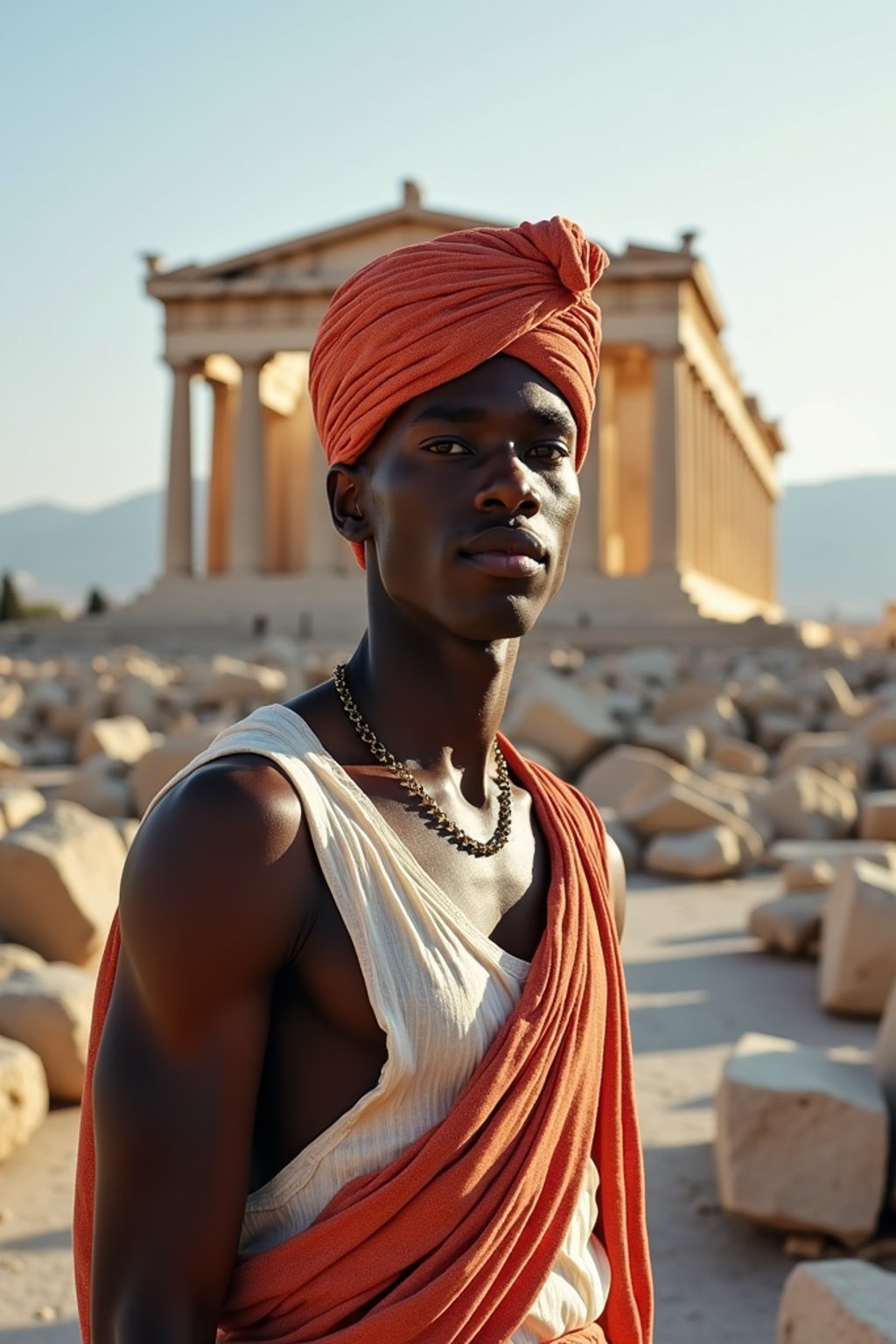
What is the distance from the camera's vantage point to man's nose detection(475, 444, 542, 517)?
1.71m

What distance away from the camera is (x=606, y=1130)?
1.85m

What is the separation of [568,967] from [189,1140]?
1.61 feet

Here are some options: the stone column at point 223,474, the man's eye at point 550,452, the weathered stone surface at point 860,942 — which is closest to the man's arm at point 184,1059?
the man's eye at point 550,452

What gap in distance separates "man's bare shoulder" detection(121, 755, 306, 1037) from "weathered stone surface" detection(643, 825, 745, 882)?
7461mm

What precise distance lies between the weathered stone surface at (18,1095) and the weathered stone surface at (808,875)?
4.08 metres

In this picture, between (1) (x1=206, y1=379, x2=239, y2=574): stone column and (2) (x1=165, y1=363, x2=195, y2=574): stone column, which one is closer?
(2) (x1=165, y1=363, x2=195, y2=574): stone column

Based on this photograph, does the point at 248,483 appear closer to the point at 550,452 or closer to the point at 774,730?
the point at 774,730

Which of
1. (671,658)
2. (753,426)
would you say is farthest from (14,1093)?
(753,426)

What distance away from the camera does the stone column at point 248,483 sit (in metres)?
36.2

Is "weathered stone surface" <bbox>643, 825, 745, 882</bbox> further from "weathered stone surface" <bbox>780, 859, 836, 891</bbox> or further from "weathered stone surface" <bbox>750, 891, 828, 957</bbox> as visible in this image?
"weathered stone surface" <bbox>750, 891, 828, 957</bbox>

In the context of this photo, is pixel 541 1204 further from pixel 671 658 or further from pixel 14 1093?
pixel 671 658

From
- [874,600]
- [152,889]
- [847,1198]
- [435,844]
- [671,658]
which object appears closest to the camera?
[152,889]

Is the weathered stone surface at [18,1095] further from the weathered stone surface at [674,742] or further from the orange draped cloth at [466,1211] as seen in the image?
the weathered stone surface at [674,742]

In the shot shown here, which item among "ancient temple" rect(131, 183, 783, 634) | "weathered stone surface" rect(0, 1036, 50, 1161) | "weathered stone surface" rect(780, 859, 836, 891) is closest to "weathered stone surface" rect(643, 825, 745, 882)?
"weathered stone surface" rect(780, 859, 836, 891)
